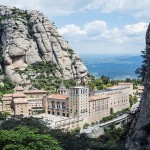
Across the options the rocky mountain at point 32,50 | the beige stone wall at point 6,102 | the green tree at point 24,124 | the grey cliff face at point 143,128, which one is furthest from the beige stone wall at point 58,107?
the grey cliff face at point 143,128

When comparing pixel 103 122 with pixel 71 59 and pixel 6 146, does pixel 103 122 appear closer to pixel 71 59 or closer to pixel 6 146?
pixel 71 59

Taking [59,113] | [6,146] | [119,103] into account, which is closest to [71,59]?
[119,103]

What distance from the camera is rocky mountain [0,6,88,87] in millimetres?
100194

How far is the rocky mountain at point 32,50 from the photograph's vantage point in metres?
100

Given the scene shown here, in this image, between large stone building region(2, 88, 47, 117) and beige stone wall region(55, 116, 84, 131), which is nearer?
beige stone wall region(55, 116, 84, 131)

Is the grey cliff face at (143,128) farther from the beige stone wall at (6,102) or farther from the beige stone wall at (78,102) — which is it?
the beige stone wall at (6,102)

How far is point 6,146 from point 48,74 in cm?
8196

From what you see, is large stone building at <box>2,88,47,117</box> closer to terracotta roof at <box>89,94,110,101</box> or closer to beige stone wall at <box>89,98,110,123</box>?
terracotta roof at <box>89,94,110,101</box>

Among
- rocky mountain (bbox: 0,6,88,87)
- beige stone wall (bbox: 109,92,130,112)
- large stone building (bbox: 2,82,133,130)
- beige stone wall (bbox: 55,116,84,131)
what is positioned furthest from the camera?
rocky mountain (bbox: 0,6,88,87)

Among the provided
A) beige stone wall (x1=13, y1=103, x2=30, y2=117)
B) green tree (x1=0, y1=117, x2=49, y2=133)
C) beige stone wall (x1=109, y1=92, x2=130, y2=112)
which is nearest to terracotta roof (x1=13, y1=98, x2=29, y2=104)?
beige stone wall (x1=13, y1=103, x2=30, y2=117)

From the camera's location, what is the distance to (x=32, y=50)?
348ft

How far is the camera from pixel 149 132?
27.6 ft

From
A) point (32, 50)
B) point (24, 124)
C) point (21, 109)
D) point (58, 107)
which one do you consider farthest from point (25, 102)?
point (24, 124)

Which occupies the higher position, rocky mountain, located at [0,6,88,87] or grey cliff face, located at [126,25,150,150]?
rocky mountain, located at [0,6,88,87]
